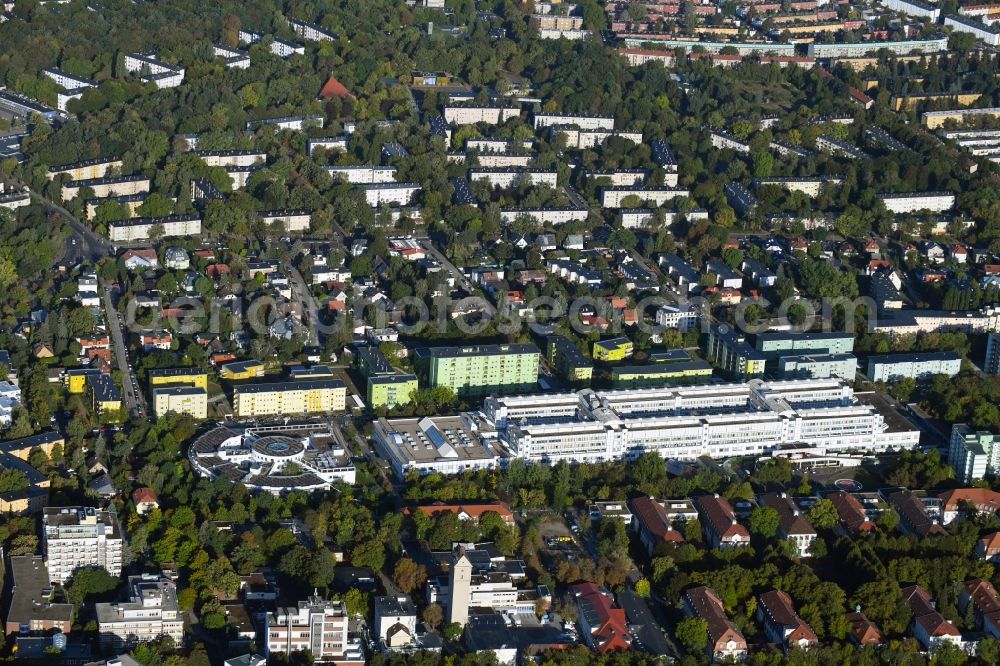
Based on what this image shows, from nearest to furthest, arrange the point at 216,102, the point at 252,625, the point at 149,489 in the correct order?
the point at 252,625
the point at 149,489
the point at 216,102

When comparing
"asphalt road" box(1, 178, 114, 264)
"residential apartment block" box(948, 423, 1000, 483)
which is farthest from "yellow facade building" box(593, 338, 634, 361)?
"asphalt road" box(1, 178, 114, 264)

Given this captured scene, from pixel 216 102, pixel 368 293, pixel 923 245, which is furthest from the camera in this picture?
pixel 216 102

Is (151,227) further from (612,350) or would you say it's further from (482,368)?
(612,350)

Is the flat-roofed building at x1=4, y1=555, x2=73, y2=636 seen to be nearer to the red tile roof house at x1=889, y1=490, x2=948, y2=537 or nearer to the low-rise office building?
the red tile roof house at x1=889, y1=490, x2=948, y2=537

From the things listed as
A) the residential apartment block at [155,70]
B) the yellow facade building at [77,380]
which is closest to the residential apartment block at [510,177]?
the residential apartment block at [155,70]

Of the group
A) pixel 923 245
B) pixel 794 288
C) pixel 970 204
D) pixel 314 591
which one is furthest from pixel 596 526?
pixel 970 204

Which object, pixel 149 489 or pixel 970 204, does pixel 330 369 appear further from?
pixel 970 204

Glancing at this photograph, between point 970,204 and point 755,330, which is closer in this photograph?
point 755,330
